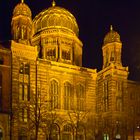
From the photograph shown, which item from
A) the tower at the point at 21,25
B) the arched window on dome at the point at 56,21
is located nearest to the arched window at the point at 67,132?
the tower at the point at 21,25

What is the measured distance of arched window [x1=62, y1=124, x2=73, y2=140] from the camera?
7450 centimetres

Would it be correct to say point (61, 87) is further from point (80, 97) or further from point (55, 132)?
point (55, 132)

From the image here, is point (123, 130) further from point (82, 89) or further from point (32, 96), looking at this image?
point (32, 96)

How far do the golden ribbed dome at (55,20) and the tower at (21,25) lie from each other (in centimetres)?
1203

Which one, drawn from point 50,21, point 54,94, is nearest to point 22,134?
point 54,94

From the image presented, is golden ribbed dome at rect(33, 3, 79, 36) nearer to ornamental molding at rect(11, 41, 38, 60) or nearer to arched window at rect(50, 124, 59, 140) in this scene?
ornamental molding at rect(11, 41, 38, 60)

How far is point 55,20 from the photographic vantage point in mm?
86188

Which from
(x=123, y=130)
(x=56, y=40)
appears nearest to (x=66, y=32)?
(x=56, y=40)

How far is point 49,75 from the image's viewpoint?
74.1 m

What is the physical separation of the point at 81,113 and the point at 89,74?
779cm

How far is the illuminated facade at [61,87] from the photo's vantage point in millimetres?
67125

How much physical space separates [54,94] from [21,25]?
43.8ft

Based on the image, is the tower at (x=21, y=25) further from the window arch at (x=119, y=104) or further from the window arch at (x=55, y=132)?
the window arch at (x=119, y=104)

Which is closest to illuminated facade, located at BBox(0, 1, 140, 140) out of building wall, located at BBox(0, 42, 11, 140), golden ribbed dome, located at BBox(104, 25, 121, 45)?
golden ribbed dome, located at BBox(104, 25, 121, 45)
